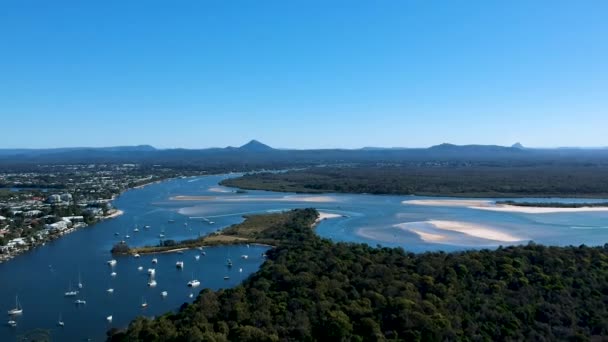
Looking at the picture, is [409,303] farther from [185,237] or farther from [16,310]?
[185,237]

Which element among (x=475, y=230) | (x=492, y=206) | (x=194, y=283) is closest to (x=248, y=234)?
(x=194, y=283)

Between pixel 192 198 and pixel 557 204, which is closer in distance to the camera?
pixel 557 204

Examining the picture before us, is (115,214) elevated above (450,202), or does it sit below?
below

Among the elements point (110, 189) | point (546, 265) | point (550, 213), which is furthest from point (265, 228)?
point (110, 189)

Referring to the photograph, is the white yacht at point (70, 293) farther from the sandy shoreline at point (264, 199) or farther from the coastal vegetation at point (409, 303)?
the sandy shoreline at point (264, 199)

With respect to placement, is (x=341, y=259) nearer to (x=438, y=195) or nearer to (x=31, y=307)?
(x=31, y=307)
